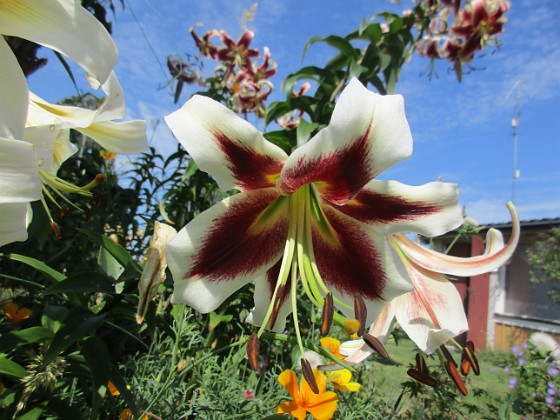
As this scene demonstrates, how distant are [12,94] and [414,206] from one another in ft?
1.33

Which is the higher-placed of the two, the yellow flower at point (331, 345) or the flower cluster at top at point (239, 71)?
the flower cluster at top at point (239, 71)

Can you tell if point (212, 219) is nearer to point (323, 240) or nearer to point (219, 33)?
point (323, 240)

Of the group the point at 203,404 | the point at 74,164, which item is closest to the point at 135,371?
the point at 203,404

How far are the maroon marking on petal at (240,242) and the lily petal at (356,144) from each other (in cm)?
5

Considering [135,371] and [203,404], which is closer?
[203,404]

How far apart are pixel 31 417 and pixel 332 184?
48 cm

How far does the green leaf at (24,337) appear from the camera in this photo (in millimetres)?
521

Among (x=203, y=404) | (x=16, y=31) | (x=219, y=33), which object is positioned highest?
(x=219, y=33)

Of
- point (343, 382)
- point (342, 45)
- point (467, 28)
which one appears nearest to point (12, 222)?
point (343, 382)

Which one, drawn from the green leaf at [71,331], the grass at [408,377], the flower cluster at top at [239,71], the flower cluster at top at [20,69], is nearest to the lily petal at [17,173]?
the flower cluster at top at [20,69]

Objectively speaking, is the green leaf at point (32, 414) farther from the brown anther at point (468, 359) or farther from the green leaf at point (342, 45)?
the green leaf at point (342, 45)

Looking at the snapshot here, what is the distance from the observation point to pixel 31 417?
0.56m

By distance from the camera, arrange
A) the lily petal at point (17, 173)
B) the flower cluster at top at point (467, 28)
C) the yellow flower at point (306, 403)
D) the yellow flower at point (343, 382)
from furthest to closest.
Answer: the flower cluster at top at point (467, 28) → the yellow flower at point (343, 382) → the yellow flower at point (306, 403) → the lily petal at point (17, 173)

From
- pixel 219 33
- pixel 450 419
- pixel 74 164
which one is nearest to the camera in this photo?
pixel 450 419
